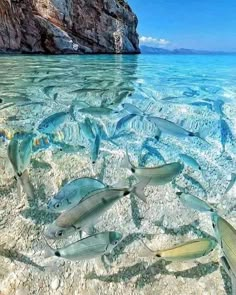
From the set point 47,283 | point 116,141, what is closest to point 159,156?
point 116,141

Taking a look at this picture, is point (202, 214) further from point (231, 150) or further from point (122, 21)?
point (122, 21)

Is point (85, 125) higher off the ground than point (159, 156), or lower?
higher

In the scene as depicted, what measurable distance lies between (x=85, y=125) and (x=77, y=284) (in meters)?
1.84

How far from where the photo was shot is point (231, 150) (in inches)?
120

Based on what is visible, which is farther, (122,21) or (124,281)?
(122,21)

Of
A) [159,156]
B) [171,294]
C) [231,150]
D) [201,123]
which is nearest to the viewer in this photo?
[171,294]

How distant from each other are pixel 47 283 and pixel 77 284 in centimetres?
16

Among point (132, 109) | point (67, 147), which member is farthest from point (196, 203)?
point (132, 109)

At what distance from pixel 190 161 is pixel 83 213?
4.90 feet

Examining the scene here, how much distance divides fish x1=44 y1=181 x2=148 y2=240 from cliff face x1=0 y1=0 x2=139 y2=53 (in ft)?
101

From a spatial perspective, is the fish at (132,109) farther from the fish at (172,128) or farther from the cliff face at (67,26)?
the cliff face at (67,26)

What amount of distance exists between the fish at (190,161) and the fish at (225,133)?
0.73 meters

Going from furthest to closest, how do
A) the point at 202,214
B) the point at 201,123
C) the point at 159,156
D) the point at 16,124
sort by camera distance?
1. the point at 201,123
2. the point at 16,124
3. the point at 159,156
4. the point at 202,214

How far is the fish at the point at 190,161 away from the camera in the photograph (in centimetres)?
244
